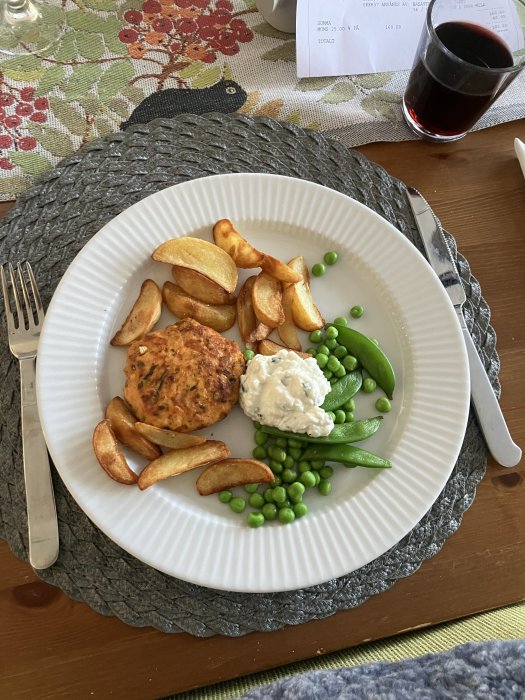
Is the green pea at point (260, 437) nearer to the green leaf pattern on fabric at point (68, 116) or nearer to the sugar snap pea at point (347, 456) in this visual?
the sugar snap pea at point (347, 456)

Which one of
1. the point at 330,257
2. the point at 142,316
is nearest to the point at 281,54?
the point at 330,257

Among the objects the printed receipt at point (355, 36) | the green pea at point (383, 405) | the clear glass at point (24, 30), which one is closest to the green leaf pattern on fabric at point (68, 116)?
the clear glass at point (24, 30)

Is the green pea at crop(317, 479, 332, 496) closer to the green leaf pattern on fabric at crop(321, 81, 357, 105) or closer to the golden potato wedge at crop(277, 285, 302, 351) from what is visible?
the golden potato wedge at crop(277, 285, 302, 351)

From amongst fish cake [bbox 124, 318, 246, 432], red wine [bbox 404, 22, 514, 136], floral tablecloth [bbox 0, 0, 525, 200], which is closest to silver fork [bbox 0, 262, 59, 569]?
fish cake [bbox 124, 318, 246, 432]

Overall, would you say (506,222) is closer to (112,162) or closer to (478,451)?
(478,451)

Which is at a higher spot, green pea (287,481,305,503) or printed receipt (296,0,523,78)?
printed receipt (296,0,523,78)

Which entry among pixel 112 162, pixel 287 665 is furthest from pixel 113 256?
pixel 287 665

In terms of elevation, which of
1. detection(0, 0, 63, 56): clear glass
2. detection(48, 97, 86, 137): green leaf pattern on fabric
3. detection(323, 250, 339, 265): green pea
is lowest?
detection(323, 250, 339, 265): green pea
